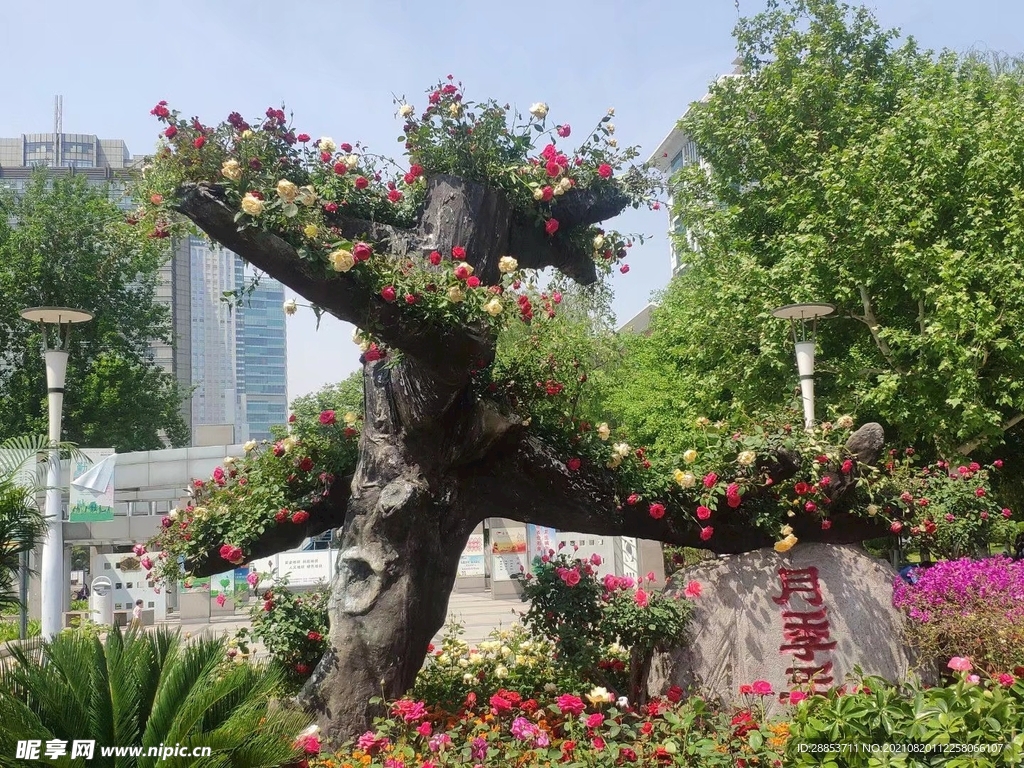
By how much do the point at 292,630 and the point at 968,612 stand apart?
483 centimetres

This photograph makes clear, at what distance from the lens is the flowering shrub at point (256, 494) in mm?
5938

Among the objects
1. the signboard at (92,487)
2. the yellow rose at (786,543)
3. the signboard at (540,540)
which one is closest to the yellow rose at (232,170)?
the yellow rose at (786,543)

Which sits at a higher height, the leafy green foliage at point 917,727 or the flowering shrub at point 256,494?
the flowering shrub at point 256,494

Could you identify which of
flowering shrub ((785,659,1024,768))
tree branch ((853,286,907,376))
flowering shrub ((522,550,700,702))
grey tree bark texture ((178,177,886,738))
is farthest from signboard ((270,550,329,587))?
flowering shrub ((785,659,1024,768))

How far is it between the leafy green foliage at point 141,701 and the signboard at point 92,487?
882cm

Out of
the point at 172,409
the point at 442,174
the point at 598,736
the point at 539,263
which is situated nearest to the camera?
the point at 598,736

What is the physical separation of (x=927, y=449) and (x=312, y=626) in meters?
10.8

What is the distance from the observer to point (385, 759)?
4.62 m

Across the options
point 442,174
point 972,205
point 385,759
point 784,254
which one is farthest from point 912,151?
point 385,759

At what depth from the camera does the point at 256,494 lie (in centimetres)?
607

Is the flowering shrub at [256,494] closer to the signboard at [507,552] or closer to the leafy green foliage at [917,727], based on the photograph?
the leafy green foliage at [917,727]

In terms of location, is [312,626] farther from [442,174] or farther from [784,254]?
[784,254]

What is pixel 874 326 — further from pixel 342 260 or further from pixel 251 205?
pixel 251 205

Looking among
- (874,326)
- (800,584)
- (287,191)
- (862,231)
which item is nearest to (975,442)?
(874,326)
